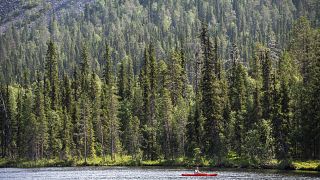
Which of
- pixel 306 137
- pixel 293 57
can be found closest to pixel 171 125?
pixel 306 137

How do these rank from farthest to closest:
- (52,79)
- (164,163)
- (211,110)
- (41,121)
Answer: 1. (52,79)
2. (41,121)
3. (164,163)
4. (211,110)

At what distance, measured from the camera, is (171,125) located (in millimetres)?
131125

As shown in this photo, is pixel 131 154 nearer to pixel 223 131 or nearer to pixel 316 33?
pixel 223 131

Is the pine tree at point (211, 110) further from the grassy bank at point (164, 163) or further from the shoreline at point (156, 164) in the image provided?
the shoreline at point (156, 164)

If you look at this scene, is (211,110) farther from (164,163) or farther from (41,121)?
(41,121)

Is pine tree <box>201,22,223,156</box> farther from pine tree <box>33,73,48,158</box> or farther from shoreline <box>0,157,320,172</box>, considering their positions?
pine tree <box>33,73,48,158</box>

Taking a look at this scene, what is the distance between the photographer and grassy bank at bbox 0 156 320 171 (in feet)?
328

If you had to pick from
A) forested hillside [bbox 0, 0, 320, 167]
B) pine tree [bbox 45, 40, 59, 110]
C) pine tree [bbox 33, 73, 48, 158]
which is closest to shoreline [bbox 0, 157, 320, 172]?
forested hillside [bbox 0, 0, 320, 167]

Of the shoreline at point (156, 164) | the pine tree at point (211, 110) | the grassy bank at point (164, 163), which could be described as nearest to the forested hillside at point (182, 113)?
the pine tree at point (211, 110)

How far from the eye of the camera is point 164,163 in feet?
A: 407

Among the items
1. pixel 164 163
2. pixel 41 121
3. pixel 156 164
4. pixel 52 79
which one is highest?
pixel 52 79

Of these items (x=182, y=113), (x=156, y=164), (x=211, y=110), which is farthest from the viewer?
(x=182, y=113)

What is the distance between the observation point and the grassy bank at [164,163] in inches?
3935

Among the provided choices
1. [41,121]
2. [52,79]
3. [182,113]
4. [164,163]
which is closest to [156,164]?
[164,163]
